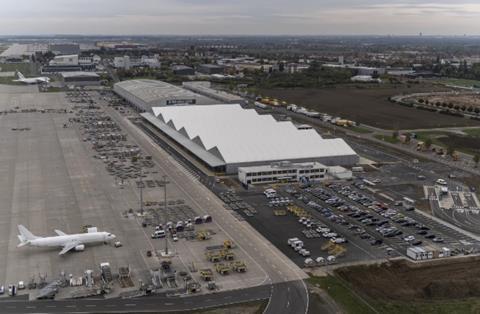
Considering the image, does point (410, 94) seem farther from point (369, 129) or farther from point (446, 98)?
point (369, 129)

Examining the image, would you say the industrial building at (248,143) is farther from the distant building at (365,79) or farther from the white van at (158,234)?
the distant building at (365,79)

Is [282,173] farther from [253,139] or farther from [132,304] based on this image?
[132,304]

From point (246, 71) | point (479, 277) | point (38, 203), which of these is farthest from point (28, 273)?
point (246, 71)

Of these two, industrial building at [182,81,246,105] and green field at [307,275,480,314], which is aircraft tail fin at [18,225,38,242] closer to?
green field at [307,275,480,314]

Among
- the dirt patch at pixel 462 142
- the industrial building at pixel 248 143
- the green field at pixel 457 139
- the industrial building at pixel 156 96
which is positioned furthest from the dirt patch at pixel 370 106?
the industrial building at pixel 248 143

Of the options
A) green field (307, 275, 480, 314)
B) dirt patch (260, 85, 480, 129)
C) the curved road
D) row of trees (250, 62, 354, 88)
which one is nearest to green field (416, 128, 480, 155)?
dirt patch (260, 85, 480, 129)

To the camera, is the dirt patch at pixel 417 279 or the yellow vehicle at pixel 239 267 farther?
the yellow vehicle at pixel 239 267

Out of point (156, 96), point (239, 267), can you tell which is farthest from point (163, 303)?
point (156, 96)
